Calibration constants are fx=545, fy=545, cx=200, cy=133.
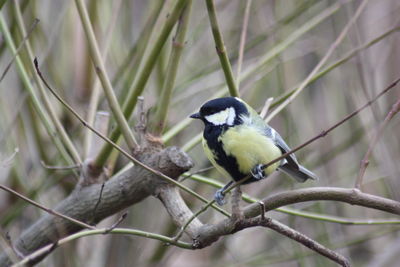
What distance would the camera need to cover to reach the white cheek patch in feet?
5.01

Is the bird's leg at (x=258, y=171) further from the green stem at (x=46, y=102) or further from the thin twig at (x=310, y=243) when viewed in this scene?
the green stem at (x=46, y=102)

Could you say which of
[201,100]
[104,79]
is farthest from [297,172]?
[201,100]

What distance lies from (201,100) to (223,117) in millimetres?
1119

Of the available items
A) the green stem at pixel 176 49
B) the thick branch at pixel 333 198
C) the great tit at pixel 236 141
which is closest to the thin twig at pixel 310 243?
the thick branch at pixel 333 198

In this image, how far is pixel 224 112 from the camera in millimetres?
1553

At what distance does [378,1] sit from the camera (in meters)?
2.74

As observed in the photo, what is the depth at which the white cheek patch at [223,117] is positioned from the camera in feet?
5.01

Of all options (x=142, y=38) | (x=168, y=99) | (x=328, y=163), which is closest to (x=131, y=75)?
(x=142, y=38)

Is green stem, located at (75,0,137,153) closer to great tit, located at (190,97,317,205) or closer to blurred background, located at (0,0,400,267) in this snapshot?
great tit, located at (190,97,317,205)

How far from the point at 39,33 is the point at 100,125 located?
2.00ft

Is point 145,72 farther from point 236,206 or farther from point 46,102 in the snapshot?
point 236,206

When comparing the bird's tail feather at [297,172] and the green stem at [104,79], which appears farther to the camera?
the bird's tail feather at [297,172]

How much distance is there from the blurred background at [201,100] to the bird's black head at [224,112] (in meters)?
0.34

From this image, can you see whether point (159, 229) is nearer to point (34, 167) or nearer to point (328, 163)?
point (34, 167)
